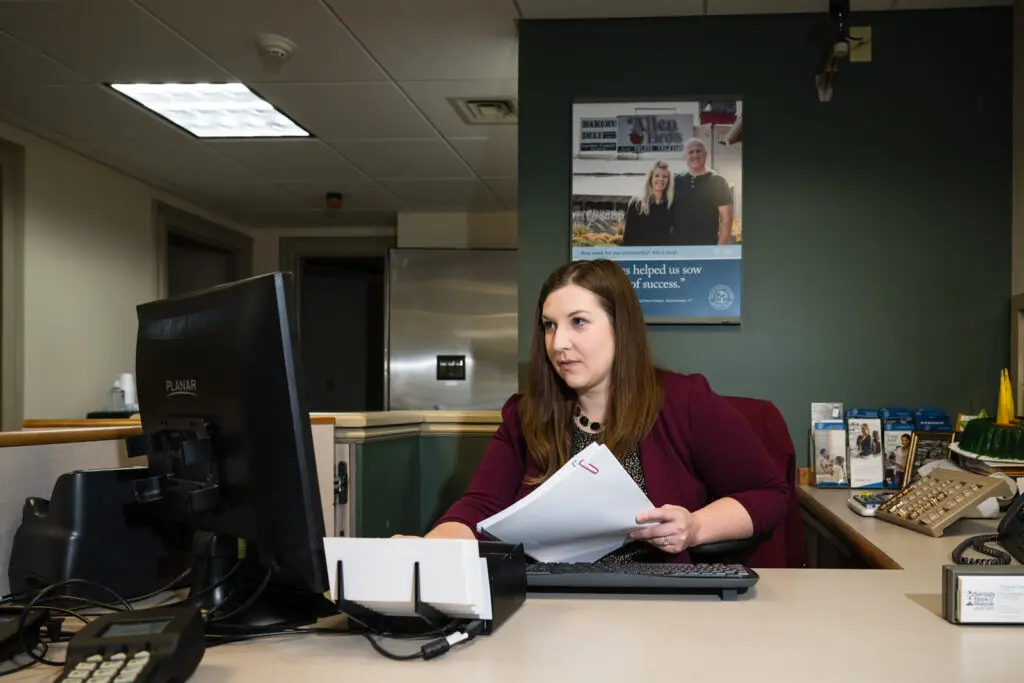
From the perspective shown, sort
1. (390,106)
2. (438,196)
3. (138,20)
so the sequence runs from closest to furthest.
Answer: (138,20) < (390,106) < (438,196)

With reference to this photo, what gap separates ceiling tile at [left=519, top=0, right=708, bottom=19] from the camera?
8.70 ft

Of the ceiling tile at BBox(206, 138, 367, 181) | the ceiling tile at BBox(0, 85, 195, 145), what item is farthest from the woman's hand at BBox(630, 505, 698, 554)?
the ceiling tile at BBox(206, 138, 367, 181)

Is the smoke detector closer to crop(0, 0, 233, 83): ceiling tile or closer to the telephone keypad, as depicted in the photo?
crop(0, 0, 233, 83): ceiling tile

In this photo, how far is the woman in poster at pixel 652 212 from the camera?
2.74m

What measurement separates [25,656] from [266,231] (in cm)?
553

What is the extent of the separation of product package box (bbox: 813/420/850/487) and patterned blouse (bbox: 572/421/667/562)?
1098 mm

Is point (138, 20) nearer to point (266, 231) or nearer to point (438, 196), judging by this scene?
point (438, 196)

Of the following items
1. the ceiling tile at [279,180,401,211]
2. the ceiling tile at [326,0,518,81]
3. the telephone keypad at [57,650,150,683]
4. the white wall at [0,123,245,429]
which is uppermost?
the ceiling tile at [326,0,518,81]

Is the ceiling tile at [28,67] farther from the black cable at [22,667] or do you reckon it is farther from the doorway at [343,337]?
the doorway at [343,337]

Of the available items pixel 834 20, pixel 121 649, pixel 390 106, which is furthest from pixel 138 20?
pixel 121 649

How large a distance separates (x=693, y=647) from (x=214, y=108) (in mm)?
3267

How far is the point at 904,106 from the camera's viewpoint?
272 centimetres

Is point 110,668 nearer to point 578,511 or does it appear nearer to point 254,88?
point 578,511

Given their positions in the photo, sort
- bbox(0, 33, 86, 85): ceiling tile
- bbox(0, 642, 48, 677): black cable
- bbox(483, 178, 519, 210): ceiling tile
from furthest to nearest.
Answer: bbox(483, 178, 519, 210): ceiling tile
bbox(0, 33, 86, 85): ceiling tile
bbox(0, 642, 48, 677): black cable
